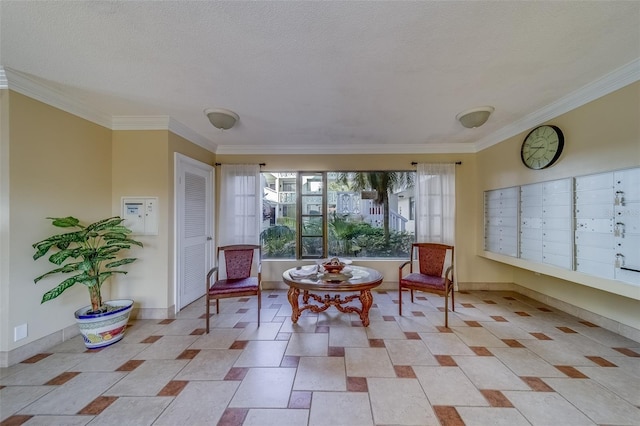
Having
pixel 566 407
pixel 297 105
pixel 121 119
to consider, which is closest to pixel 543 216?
pixel 566 407

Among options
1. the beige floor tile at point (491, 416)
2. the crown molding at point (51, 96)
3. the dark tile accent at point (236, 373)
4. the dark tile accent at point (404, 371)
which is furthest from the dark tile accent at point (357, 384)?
the crown molding at point (51, 96)

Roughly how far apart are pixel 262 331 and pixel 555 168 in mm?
3768

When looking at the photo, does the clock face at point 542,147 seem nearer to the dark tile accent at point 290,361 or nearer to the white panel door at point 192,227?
the dark tile accent at point 290,361

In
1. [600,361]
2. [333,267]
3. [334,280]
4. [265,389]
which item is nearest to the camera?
[265,389]

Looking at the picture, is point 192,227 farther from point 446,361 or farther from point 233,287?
point 446,361

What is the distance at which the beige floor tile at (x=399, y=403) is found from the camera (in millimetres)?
1479

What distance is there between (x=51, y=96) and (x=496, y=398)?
4.55 meters

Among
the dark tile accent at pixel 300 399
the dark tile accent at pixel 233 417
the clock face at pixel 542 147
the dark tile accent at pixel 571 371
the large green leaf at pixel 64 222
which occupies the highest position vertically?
the clock face at pixel 542 147

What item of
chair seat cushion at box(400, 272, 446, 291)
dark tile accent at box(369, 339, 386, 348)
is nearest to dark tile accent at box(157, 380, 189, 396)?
dark tile accent at box(369, 339, 386, 348)

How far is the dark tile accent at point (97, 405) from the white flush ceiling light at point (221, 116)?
263 centimetres

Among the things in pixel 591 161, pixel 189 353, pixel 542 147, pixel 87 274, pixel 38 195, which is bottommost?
pixel 189 353

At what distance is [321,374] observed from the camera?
6.23 feet

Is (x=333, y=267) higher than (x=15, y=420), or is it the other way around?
(x=333, y=267)

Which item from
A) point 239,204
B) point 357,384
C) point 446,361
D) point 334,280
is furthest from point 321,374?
point 239,204
